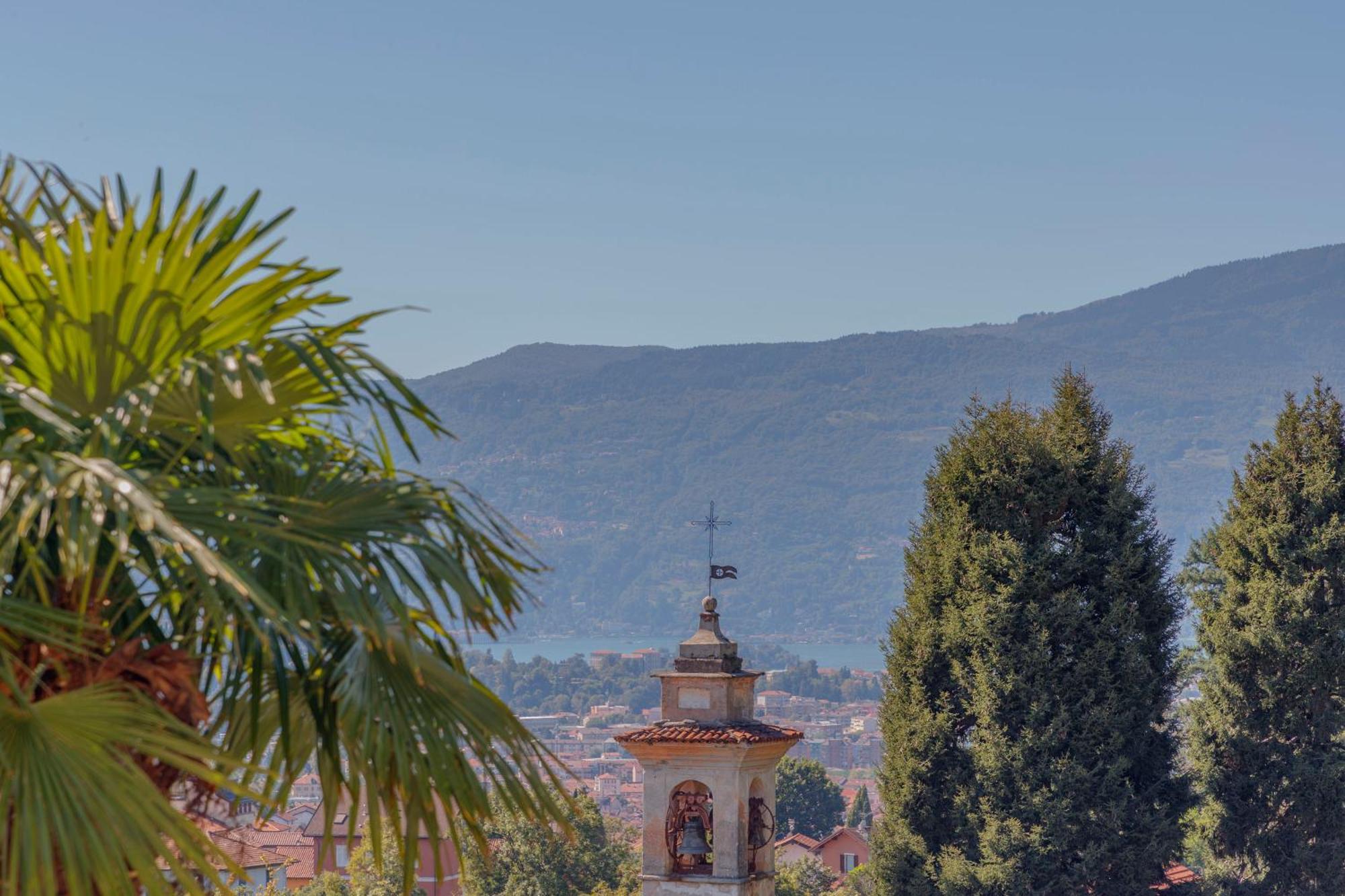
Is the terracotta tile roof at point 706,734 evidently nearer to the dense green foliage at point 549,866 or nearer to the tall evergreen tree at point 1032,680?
the tall evergreen tree at point 1032,680

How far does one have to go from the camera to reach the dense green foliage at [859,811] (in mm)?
84188

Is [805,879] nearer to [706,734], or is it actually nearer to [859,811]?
[706,734]

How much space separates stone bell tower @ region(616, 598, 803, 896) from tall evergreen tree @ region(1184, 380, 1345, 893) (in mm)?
8812

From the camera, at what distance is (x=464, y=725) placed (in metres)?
4.70

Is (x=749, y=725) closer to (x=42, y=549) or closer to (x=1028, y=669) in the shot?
Result: (x=1028, y=669)

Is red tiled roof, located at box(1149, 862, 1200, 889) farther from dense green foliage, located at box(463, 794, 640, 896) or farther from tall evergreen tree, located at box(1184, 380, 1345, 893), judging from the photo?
dense green foliage, located at box(463, 794, 640, 896)

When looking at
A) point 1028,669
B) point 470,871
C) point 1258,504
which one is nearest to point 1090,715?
point 1028,669

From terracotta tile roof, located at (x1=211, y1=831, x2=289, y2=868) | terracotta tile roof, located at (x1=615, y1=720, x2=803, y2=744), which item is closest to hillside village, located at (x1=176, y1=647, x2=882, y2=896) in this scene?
terracotta tile roof, located at (x1=211, y1=831, x2=289, y2=868)

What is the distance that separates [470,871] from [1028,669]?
23.7 meters

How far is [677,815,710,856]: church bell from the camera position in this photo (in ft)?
54.7

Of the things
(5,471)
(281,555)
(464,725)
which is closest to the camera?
(5,471)

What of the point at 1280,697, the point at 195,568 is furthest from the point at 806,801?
the point at 195,568

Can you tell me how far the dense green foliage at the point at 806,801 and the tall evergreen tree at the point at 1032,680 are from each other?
60.0 m

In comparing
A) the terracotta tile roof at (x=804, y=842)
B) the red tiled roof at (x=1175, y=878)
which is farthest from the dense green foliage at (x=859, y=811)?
the red tiled roof at (x=1175, y=878)
